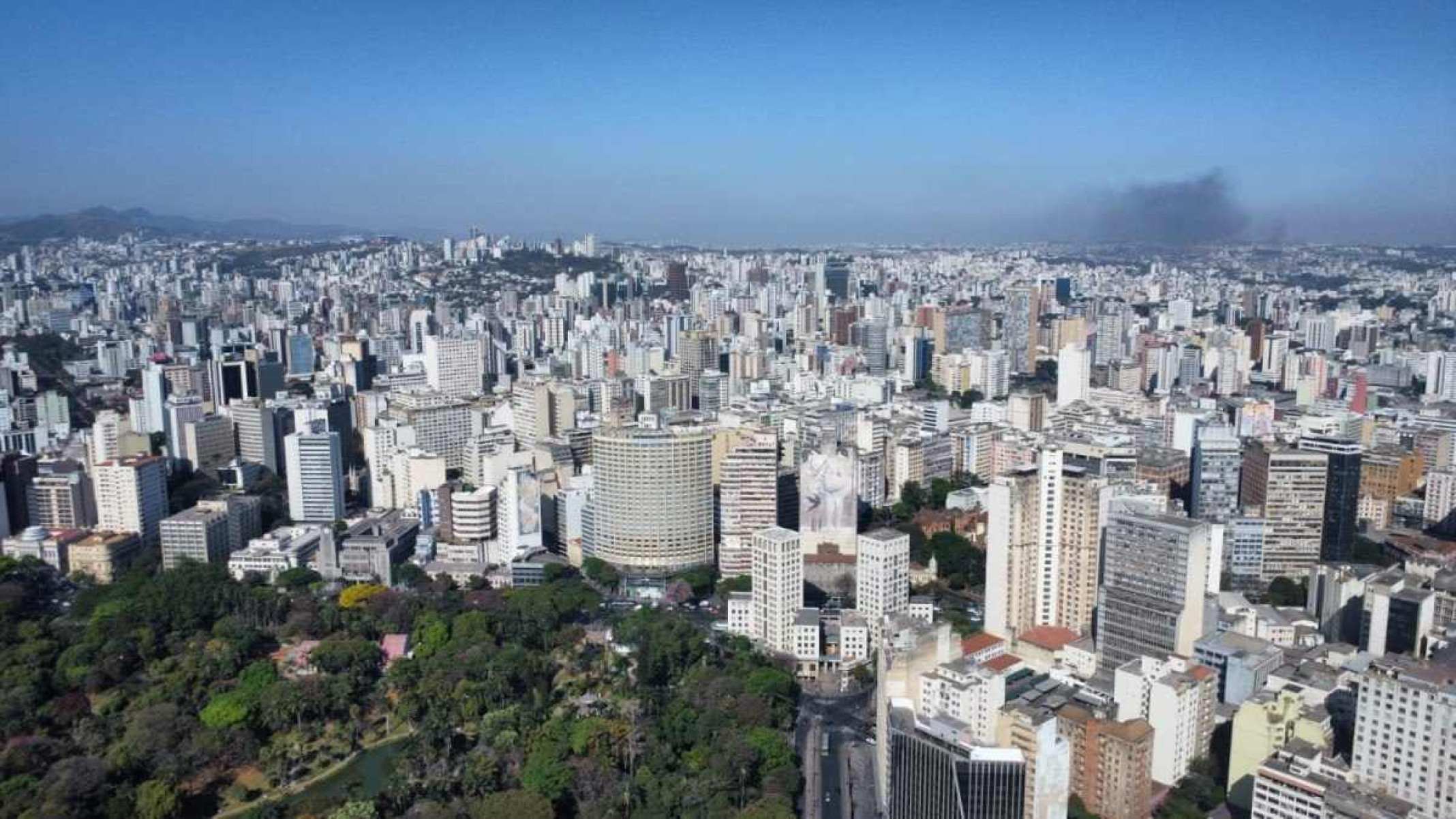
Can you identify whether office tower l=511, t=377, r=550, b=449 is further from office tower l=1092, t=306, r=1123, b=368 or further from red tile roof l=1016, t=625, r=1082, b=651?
office tower l=1092, t=306, r=1123, b=368

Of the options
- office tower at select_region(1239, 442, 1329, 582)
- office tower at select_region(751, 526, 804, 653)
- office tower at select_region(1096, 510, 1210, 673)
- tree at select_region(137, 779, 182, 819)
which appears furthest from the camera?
Result: office tower at select_region(1239, 442, 1329, 582)

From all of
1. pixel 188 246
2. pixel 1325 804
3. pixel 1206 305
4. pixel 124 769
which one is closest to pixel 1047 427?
pixel 1325 804

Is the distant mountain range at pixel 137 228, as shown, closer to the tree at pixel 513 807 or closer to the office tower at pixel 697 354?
the office tower at pixel 697 354

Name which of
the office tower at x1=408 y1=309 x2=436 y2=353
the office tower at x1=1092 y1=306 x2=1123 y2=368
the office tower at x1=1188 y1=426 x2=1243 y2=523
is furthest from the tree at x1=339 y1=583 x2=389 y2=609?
the office tower at x1=1092 y1=306 x2=1123 y2=368

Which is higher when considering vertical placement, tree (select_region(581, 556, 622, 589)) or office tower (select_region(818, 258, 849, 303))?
office tower (select_region(818, 258, 849, 303))

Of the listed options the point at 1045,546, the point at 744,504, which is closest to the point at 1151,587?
the point at 1045,546

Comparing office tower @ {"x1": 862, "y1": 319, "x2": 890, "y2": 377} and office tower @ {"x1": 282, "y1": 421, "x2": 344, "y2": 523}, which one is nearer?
office tower @ {"x1": 282, "y1": 421, "x2": 344, "y2": 523}
